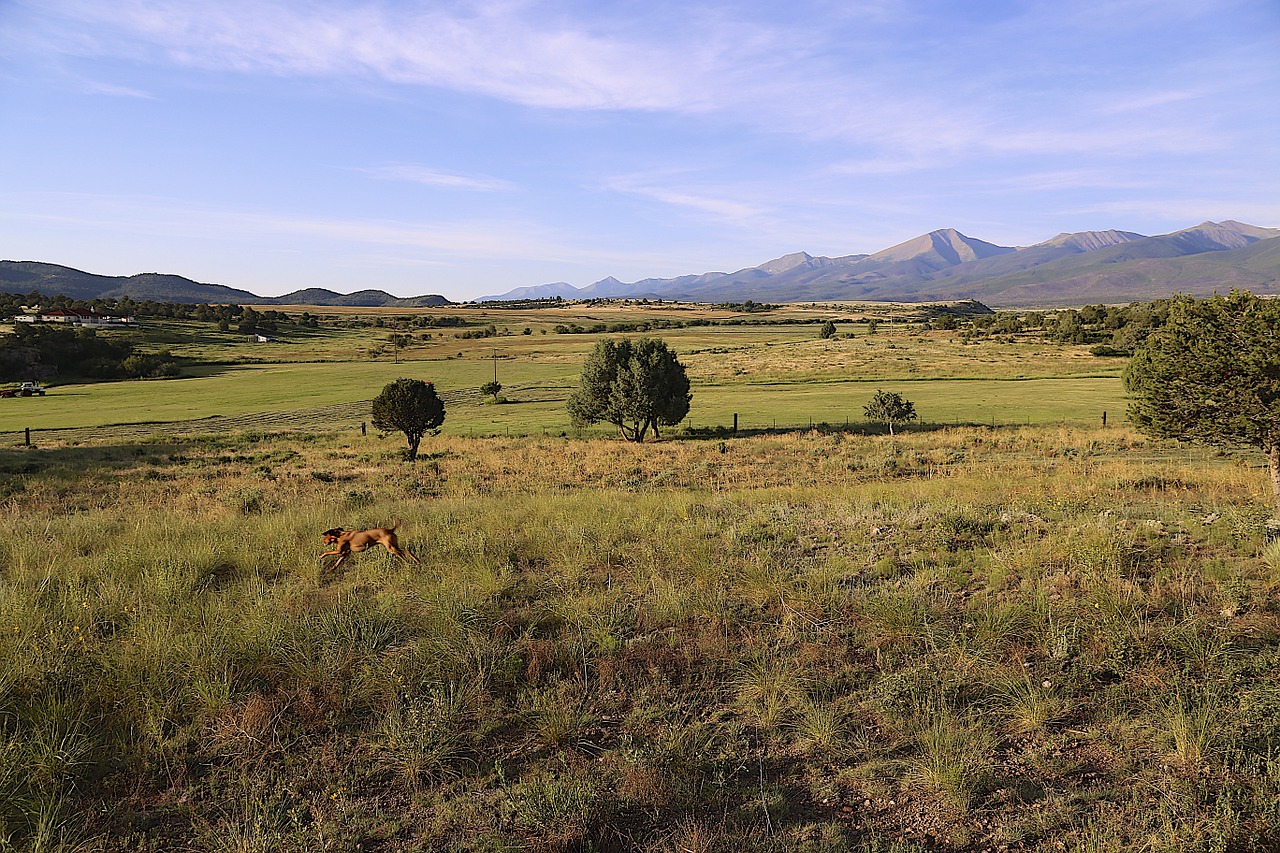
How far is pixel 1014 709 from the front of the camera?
466 centimetres

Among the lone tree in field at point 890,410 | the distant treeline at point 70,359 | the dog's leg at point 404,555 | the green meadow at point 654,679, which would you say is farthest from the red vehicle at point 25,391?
the dog's leg at point 404,555

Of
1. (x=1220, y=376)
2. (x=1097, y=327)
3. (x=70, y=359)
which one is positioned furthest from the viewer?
(x=1097, y=327)

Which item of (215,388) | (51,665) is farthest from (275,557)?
(215,388)

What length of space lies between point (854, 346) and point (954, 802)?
10258cm

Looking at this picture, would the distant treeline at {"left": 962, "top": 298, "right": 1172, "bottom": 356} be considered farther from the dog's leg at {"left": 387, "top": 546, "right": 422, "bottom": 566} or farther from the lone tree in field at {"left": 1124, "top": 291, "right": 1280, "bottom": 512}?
the dog's leg at {"left": 387, "top": 546, "right": 422, "bottom": 566}

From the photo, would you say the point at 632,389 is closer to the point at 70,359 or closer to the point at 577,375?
the point at 577,375

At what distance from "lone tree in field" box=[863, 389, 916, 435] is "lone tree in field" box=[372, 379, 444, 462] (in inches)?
982

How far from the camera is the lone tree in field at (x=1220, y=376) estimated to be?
12219 millimetres

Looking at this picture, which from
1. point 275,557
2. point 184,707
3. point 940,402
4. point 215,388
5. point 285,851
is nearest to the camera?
point 285,851

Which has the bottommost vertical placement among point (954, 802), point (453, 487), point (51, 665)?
point (453, 487)

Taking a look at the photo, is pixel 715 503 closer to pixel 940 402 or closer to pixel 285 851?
pixel 285 851

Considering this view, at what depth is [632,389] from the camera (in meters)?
37.7

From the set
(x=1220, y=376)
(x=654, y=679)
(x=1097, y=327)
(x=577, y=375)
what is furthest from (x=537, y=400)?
(x=1097, y=327)

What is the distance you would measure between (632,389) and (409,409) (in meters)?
12.1
